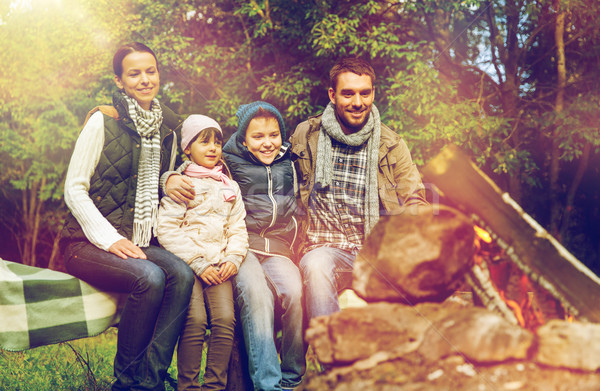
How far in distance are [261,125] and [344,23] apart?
3097 mm

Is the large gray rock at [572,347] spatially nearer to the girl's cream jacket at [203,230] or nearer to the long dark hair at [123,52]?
the girl's cream jacket at [203,230]

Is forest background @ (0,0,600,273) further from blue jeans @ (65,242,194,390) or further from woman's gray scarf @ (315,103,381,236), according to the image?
blue jeans @ (65,242,194,390)

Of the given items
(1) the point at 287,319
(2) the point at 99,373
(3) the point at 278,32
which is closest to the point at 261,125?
(1) the point at 287,319

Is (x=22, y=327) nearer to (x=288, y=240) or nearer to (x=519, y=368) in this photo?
(x=288, y=240)

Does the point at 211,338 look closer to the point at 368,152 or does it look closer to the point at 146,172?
the point at 146,172

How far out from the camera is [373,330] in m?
1.89

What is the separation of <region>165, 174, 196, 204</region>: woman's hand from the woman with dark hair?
0.32 ft

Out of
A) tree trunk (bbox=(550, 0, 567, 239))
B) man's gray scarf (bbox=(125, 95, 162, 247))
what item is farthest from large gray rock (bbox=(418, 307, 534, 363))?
tree trunk (bbox=(550, 0, 567, 239))

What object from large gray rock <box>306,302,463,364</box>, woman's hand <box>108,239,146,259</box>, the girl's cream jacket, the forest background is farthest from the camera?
the forest background

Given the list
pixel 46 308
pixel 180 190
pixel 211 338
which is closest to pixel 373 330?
pixel 211 338

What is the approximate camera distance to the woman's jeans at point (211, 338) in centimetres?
252

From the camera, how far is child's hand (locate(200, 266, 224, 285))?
2.66 m

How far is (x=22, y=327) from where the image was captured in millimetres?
2596

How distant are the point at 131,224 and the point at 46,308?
62cm
